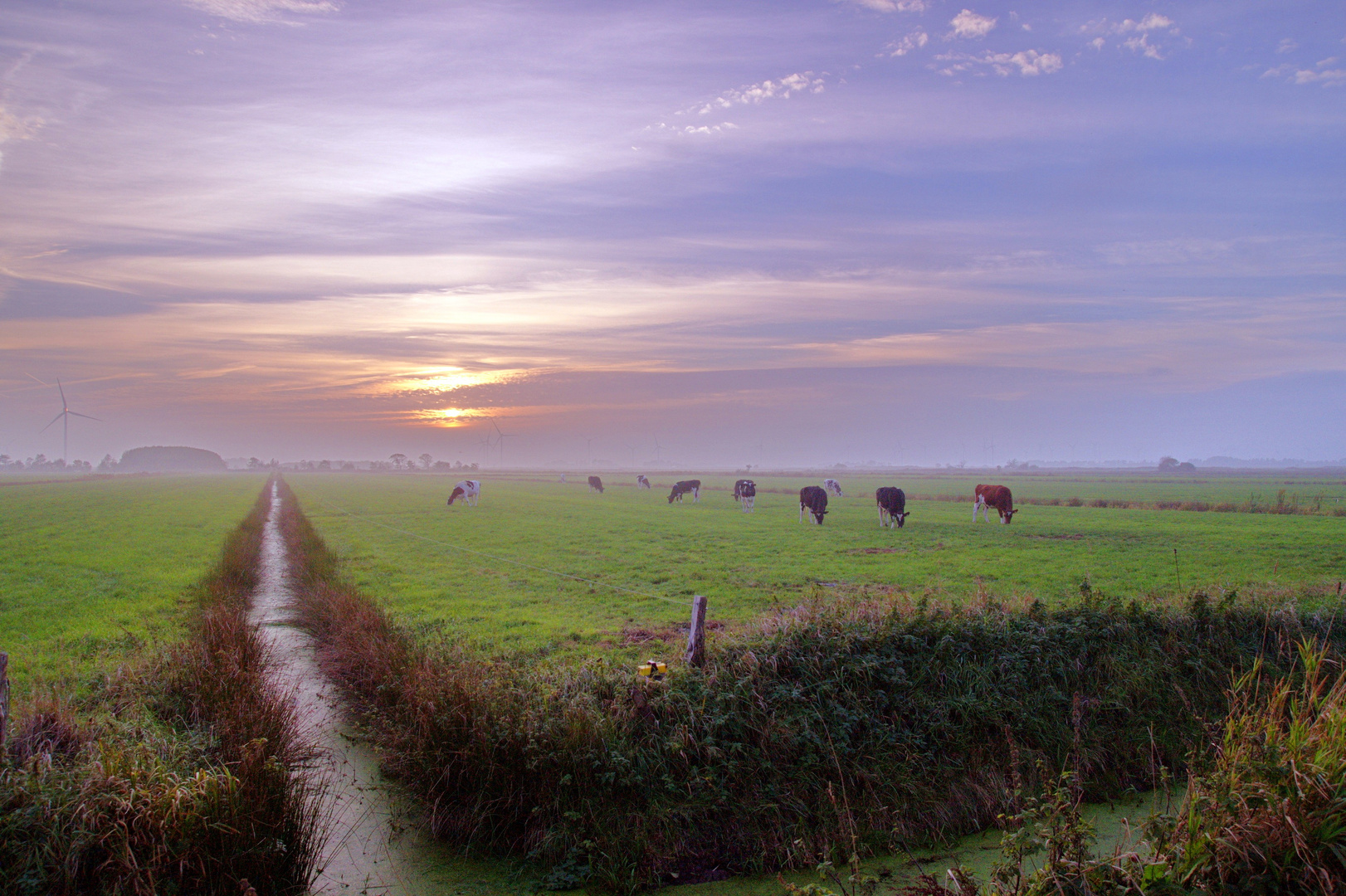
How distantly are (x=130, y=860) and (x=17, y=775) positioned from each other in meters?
1.66

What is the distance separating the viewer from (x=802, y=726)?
9.55 meters

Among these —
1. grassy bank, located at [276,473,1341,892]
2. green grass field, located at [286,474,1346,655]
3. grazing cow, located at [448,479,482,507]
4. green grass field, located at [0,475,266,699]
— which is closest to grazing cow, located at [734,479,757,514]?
green grass field, located at [286,474,1346,655]

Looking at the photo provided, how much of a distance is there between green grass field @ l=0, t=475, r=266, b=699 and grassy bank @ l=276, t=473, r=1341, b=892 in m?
6.13

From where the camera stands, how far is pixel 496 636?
1417cm

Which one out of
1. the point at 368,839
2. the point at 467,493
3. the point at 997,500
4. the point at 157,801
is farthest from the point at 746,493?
the point at 157,801

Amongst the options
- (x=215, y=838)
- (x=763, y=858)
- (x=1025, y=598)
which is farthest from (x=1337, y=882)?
(x=215, y=838)

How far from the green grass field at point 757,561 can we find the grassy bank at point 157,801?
199 inches

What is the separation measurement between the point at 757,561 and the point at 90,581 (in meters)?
20.3

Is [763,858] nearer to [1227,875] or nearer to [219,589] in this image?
[1227,875]

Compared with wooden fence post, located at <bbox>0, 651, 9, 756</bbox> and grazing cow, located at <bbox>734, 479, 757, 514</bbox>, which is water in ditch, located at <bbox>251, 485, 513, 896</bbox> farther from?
grazing cow, located at <bbox>734, 479, 757, 514</bbox>

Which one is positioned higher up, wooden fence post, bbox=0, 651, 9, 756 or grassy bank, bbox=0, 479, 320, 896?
wooden fence post, bbox=0, 651, 9, 756

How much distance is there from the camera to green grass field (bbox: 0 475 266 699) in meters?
13.9

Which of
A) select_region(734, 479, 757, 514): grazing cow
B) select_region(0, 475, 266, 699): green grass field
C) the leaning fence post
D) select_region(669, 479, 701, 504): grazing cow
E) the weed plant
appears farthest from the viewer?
select_region(669, 479, 701, 504): grazing cow

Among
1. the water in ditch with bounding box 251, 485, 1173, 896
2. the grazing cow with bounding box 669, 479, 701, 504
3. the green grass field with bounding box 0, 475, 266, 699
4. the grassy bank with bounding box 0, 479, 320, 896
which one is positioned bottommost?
the water in ditch with bounding box 251, 485, 1173, 896
